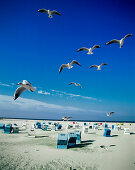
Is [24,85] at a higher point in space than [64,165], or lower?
higher

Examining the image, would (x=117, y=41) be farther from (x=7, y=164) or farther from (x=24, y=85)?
(x=7, y=164)

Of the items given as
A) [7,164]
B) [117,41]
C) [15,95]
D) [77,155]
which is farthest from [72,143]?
[117,41]

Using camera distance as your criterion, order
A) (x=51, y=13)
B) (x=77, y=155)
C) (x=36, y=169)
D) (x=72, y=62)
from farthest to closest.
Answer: (x=72, y=62), (x=51, y=13), (x=77, y=155), (x=36, y=169)

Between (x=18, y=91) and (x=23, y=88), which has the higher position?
(x=23, y=88)

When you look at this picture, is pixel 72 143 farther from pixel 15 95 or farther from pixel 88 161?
pixel 15 95

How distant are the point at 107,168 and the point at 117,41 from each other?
9440 millimetres

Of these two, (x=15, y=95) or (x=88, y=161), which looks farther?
(x=88, y=161)

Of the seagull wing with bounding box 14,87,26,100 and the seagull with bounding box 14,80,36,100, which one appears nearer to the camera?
the seagull with bounding box 14,80,36,100

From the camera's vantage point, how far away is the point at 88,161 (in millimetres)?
8547

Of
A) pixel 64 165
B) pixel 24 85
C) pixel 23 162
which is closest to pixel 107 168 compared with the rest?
pixel 64 165

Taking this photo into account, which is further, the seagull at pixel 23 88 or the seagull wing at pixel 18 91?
the seagull wing at pixel 18 91

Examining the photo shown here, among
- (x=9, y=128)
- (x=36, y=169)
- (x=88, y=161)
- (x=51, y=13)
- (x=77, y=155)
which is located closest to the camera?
(x=36, y=169)

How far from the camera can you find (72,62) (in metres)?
13.1

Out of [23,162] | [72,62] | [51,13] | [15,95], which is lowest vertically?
[23,162]
